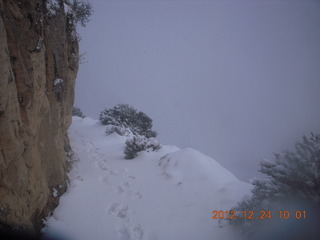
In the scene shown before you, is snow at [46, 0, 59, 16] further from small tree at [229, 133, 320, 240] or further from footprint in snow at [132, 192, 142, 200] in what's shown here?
small tree at [229, 133, 320, 240]

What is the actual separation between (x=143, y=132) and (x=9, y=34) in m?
11.5

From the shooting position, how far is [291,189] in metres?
2.89

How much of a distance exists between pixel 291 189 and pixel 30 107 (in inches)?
161

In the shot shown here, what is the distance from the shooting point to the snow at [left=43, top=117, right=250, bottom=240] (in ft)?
10.3

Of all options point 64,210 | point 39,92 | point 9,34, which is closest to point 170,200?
point 64,210

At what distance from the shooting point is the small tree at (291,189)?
2.61m

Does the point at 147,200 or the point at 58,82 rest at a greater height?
the point at 58,82

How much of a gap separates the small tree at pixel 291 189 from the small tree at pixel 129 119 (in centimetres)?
1047

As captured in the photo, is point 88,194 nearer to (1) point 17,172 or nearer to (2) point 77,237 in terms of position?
(2) point 77,237

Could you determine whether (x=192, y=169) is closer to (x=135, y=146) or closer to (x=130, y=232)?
(x=130, y=232)

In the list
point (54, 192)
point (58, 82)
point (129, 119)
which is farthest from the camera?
point (129, 119)

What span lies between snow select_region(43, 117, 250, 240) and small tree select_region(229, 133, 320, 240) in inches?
21.9
